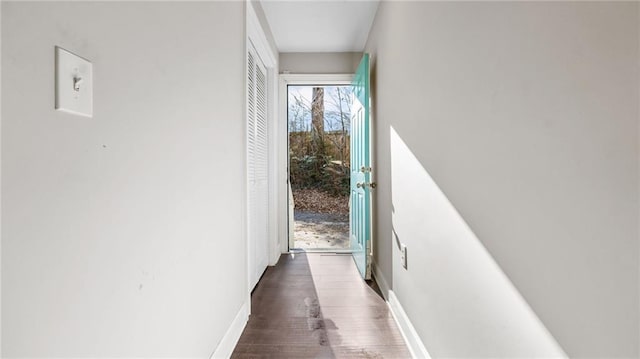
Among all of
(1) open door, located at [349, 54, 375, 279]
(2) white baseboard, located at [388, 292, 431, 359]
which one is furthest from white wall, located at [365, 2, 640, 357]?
(1) open door, located at [349, 54, 375, 279]

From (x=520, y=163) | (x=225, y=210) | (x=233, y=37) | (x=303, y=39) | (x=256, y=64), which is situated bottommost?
(x=225, y=210)

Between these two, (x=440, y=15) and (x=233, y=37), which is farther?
(x=233, y=37)

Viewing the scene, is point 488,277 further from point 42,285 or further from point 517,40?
point 42,285

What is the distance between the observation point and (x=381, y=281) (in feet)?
8.13

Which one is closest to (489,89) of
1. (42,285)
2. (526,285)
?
(526,285)

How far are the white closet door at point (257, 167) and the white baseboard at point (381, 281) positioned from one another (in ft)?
3.44

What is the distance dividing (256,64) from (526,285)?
2.60 meters

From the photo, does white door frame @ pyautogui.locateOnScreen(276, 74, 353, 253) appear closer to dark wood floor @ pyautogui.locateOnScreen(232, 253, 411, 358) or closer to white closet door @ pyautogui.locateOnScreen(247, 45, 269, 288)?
white closet door @ pyautogui.locateOnScreen(247, 45, 269, 288)

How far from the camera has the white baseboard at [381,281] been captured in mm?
2267

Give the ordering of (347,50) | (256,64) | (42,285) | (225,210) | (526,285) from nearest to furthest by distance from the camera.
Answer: (42,285) < (526,285) < (225,210) < (256,64) < (347,50)

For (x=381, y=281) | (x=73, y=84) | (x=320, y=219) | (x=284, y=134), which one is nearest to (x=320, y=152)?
(x=320, y=219)

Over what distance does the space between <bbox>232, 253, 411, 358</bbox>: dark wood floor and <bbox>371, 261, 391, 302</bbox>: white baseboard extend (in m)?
0.07

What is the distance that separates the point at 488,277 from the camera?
0.89 metres

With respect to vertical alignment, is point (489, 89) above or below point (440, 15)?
below
